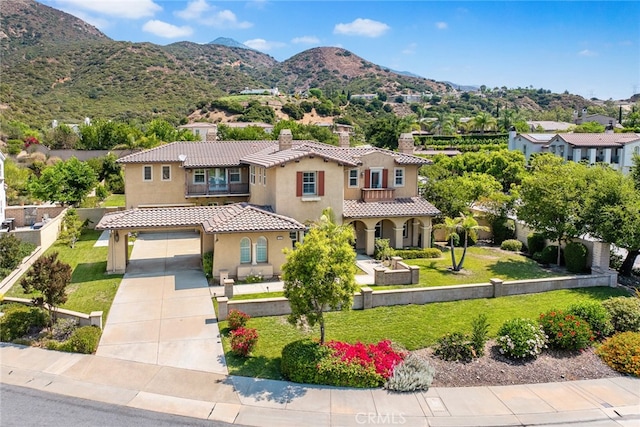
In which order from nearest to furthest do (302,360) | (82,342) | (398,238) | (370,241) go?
(302,360) → (82,342) → (370,241) → (398,238)

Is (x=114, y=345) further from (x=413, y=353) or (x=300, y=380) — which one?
(x=413, y=353)

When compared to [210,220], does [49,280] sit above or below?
below

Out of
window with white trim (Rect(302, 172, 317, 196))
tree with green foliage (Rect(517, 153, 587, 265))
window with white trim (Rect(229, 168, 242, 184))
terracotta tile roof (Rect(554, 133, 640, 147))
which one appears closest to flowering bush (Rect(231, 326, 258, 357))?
window with white trim (Rect(302, 172, 317, 196))

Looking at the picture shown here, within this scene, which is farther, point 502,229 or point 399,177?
point 502,229

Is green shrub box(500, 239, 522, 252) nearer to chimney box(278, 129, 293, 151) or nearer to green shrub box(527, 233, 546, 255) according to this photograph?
green shrub box(527, 233, 546, 255)

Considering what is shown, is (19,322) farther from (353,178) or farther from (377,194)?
(377,194)

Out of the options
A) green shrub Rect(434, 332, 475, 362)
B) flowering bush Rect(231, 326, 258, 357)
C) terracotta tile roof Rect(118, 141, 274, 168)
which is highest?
terracotta tile roof Rect(118, 141, 274, 168)

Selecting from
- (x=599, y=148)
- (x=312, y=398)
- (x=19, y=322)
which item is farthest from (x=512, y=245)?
(x=599, y=148)
